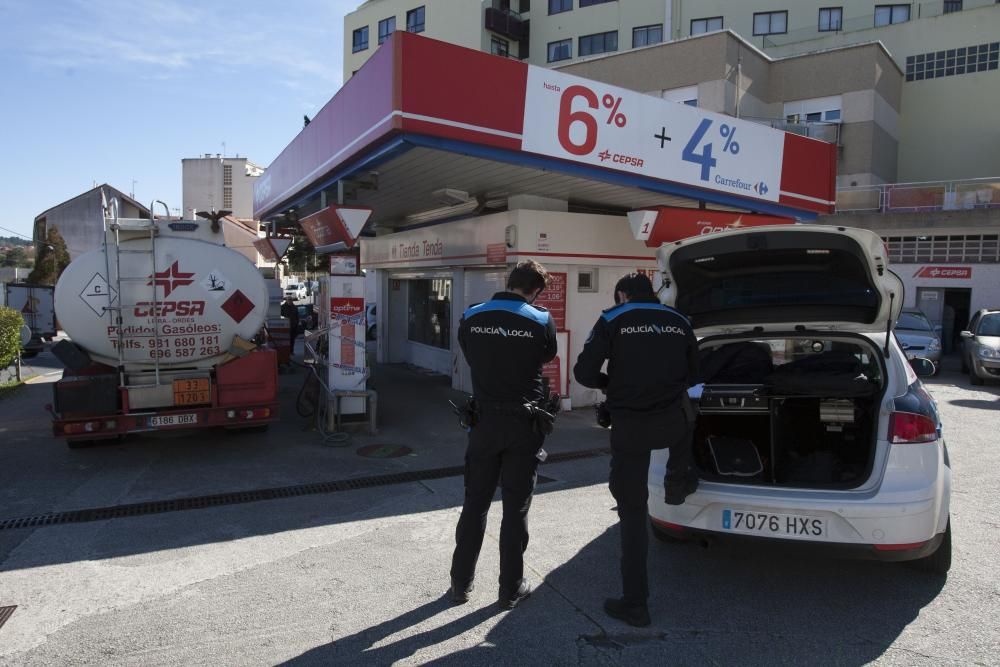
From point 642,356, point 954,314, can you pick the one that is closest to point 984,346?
point 954,314

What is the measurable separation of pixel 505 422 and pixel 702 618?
4.97 feet

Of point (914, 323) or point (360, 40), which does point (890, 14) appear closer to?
point (914, 323)

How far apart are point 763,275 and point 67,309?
262 inches

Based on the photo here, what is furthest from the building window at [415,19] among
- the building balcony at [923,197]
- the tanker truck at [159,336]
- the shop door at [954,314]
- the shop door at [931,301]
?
the tanker truck at [159,336]

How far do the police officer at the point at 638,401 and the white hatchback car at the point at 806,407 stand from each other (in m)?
0.49

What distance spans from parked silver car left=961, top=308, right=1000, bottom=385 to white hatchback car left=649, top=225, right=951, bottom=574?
1072 cm

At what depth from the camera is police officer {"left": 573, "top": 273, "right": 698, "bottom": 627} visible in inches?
136

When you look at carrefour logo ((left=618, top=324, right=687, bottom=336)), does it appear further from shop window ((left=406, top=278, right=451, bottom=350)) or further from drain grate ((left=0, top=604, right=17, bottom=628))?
shop window ((left=406, top=278, right=451, bottom=350))

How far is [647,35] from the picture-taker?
110 ft

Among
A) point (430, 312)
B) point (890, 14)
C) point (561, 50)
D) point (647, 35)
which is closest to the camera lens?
point (430, 312)

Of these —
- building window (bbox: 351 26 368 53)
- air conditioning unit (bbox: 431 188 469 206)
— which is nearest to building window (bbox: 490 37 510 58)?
building window (bbox: 351 26 368 53)

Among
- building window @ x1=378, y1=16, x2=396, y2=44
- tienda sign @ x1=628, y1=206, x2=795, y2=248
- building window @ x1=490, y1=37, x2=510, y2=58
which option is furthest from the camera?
building window @ x1=378, y1=16, x2=396, y2=44

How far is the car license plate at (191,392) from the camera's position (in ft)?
23.0

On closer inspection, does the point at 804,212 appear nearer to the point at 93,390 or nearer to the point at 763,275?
the point at 763,275
